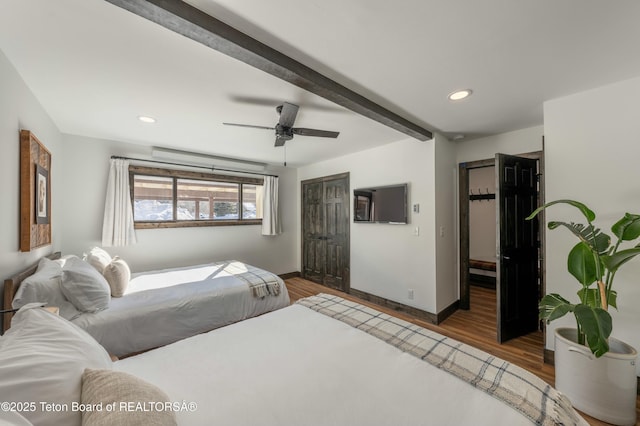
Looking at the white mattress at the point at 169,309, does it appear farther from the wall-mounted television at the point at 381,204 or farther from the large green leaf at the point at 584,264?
the large green leaf at the point at 584,264

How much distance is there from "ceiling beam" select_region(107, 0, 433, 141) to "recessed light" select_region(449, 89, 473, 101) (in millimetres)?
735

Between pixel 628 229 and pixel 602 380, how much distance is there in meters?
1.01

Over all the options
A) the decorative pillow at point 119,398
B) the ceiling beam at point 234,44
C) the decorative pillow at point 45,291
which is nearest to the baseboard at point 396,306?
the ceiling beam at point 234,44

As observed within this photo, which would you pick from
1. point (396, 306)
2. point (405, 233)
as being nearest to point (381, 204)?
point (405, 233)

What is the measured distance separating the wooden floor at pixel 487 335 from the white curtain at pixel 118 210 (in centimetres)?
258

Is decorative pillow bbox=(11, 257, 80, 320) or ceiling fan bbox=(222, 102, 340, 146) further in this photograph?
ceiling fan bbox=(222, 102, 340, 146)

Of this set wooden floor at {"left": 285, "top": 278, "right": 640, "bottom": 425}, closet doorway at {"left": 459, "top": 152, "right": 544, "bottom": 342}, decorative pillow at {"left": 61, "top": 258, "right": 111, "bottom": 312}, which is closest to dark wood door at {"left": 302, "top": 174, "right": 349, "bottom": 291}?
wooden floor at {"left": 285, "top": 278, "right": 640, "bottom": 425}

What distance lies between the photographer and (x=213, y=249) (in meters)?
4.31

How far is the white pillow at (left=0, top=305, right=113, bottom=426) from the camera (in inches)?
27.0

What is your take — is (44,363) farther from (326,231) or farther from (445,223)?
(326,231)

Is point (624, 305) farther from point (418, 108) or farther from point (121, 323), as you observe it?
point (121, 323)

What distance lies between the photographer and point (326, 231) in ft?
15.4

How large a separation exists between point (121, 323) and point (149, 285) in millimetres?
746

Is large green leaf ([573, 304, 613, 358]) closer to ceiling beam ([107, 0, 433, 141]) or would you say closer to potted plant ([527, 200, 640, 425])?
potted plant ([527, 200, 640, 425])
